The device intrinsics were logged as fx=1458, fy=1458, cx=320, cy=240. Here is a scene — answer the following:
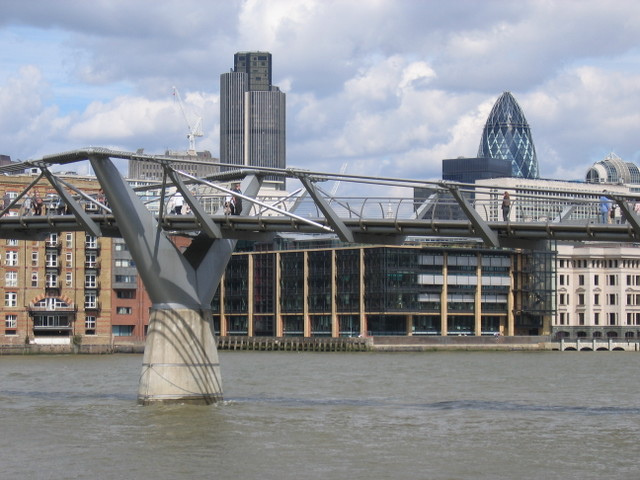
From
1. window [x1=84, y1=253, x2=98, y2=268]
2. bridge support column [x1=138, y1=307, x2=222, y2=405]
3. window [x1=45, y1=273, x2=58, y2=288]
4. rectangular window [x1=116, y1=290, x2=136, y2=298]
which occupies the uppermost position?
window [x1=84, y1=253, x2=98, y2=268]

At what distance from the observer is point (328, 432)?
4431 cm

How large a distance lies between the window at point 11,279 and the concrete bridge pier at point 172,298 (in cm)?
8678

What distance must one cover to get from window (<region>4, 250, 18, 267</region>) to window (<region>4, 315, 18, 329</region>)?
190 inches

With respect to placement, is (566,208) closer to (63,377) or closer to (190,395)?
(190,395)

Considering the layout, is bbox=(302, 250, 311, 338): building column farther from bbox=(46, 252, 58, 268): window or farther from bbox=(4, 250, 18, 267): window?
bbox=(4, 250, 18, 267): window

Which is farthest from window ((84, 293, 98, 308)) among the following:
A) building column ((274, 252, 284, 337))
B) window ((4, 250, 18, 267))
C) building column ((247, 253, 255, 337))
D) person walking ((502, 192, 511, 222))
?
person walking ((502, 192, 511, 222))

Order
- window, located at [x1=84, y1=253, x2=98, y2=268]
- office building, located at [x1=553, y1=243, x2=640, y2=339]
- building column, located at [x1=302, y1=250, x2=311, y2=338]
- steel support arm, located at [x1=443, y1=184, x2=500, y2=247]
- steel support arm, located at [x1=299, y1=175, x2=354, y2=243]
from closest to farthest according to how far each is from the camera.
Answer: steel support arm, located at [x1=443, y1=184, x2=500, y2=247] → steel support arm, located at [x1=299, y1=175, x2=354, y2=243] → window, located at [x1=84, y1=253, x2=98, y2=268] → building column, located at [x1=302, y1=250, x2=311, y2=338] → office building, located at [x1=553, y1=243, x2=640, y2=339]

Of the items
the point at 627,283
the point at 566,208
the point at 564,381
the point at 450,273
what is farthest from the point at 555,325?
the point at 566,208

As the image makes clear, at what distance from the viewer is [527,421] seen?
48.0 m

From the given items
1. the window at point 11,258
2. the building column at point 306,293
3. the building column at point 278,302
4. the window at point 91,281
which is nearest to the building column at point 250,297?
the building column at point 278,302

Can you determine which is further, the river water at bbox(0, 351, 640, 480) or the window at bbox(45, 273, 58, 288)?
the window at bbox(45, 273, 58, 288)

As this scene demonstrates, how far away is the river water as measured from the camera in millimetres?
36656

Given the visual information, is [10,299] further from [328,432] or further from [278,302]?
[328,432]

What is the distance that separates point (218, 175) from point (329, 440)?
15.9 metres
